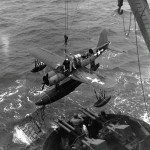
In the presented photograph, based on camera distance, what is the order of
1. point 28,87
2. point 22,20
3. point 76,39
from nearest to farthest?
point 28,87 < point 76,39 < point 22,20

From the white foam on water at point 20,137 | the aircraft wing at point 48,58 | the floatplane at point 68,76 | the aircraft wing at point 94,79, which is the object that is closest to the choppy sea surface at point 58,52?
the white foam on water at point 20,137

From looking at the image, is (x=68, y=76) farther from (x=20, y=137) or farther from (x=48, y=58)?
(x=20, y=137)

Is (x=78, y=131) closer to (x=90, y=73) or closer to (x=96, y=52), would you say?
(x=90, y=73)

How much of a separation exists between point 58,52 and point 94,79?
1724 cm

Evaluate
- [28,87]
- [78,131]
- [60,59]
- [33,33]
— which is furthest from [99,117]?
[33,33]

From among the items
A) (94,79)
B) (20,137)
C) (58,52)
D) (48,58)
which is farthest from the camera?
(58,52)

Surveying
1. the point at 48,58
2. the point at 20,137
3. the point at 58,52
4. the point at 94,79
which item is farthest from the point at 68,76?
the point at 58,52

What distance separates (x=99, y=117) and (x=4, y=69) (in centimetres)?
1968

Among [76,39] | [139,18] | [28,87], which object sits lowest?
[28,87]

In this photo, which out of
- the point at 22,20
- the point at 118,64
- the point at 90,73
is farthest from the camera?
the point at 22,20

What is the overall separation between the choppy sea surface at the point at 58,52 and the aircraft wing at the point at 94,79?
4282mm

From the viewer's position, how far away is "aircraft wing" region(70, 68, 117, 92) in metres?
24.0

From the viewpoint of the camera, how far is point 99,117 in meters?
23.7

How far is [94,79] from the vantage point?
25.6 metres
